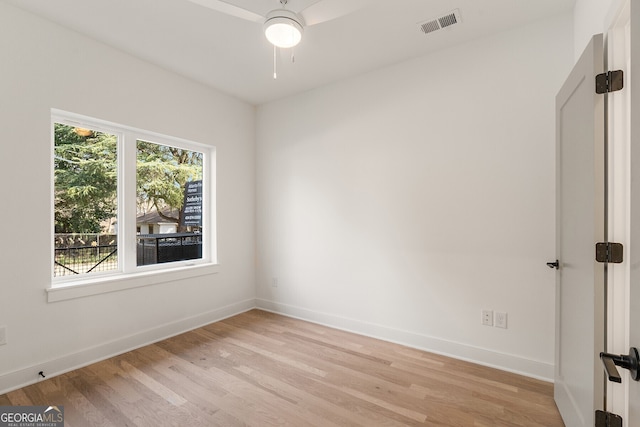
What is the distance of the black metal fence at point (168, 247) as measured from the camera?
3123 millimetres

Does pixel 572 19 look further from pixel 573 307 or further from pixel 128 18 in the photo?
pixel 128 18

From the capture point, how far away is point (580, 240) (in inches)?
A: 60.7

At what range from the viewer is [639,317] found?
76 cm

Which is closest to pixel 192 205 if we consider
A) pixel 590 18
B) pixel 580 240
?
pixel 580 240

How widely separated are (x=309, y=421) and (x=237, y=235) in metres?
2.52

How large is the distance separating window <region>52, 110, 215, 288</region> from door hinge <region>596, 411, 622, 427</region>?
352 cm

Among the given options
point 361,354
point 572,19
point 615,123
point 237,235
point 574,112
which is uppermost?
point 572,19

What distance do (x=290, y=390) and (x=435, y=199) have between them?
80.1 inches

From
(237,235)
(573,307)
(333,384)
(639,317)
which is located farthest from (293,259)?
(639,317)

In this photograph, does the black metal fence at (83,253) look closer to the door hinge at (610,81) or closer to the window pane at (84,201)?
the window pane at (84,201)

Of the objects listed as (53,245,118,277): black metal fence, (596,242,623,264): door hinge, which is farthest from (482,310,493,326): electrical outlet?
(53,245,118,277): black metal fence

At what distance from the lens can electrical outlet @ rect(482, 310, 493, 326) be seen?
2.51 metres

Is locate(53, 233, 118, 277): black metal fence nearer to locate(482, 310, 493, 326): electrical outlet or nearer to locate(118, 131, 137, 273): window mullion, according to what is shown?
locate(118, 131, 137, 273): window mullion

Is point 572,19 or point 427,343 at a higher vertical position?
point 572,19
